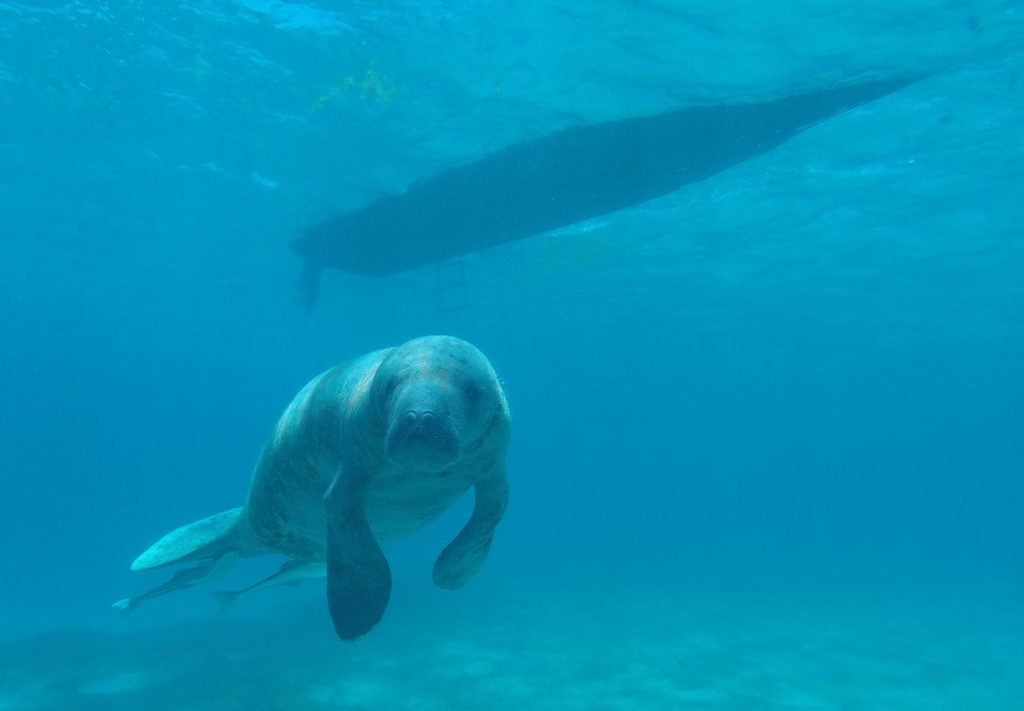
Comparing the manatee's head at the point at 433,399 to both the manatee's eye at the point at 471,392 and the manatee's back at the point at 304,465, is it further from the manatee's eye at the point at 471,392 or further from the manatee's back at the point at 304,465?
the manatee's back at the point at 304,465

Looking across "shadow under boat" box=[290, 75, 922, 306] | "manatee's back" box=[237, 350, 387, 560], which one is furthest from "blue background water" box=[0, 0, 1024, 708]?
"manatee's back" box=[237, 350, 387, 560]

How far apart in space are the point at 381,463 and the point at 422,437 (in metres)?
1.05

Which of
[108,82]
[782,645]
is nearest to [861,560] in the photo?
[782,645]

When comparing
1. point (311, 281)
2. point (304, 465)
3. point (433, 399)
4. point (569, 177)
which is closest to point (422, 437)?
point (433, 399)

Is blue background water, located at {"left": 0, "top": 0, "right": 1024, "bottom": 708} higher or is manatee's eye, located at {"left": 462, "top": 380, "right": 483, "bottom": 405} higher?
blue background water, located at {"left": 0, "top": 0, "right": 1024, "bottom": 708}

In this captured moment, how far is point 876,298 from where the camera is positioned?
31422mm

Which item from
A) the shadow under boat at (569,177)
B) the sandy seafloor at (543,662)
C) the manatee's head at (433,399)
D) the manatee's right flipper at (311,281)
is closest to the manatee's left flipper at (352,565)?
the manatee's head at (433,399)

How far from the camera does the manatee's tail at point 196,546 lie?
6.57m

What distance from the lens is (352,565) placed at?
383 centimetres

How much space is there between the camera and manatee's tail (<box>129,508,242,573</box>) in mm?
6566

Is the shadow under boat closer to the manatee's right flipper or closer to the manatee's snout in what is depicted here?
the manatee's right flipper

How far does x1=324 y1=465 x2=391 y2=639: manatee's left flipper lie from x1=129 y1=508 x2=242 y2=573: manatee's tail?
9.93ft

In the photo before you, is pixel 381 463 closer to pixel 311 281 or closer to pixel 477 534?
pixel 477 534

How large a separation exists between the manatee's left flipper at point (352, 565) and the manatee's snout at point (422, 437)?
102cm
